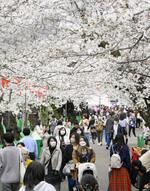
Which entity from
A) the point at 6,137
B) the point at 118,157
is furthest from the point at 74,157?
the point at 6,137

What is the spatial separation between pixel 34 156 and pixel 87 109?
103 feet

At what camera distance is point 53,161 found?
33.8 feet

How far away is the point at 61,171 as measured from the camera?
10.6 metres

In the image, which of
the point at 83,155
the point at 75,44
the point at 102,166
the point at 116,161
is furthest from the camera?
the point at 102,166

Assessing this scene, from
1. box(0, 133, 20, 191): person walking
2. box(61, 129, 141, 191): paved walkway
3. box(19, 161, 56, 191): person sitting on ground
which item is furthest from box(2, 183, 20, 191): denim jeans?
box(19, 161, 56, 191): person sitting on ground

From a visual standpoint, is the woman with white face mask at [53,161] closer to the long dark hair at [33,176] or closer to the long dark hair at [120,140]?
the long dark hair at [120,140]

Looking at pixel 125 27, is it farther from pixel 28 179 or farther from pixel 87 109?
pixel 87 109

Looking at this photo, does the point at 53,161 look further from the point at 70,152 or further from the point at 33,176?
the point at 33,176

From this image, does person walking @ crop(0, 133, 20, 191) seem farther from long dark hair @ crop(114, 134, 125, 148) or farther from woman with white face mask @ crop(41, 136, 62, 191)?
long dark hair @ crop(114, 134, 125, 148)

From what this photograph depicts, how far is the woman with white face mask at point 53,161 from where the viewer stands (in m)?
10.2

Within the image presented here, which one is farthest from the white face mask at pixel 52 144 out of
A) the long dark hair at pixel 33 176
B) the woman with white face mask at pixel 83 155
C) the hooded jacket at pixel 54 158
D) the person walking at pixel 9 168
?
the long dark hair at pixel 33 176

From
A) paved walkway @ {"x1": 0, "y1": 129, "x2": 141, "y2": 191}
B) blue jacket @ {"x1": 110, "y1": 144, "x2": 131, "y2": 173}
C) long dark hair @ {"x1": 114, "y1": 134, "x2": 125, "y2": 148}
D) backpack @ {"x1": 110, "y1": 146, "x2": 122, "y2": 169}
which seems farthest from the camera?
paved walkway @ {"x1": 0, "y1": 129, "x2": 141, "y2": 191}

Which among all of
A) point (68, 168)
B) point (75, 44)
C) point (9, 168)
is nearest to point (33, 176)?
point (9, 168)

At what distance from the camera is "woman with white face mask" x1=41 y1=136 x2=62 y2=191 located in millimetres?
10203
